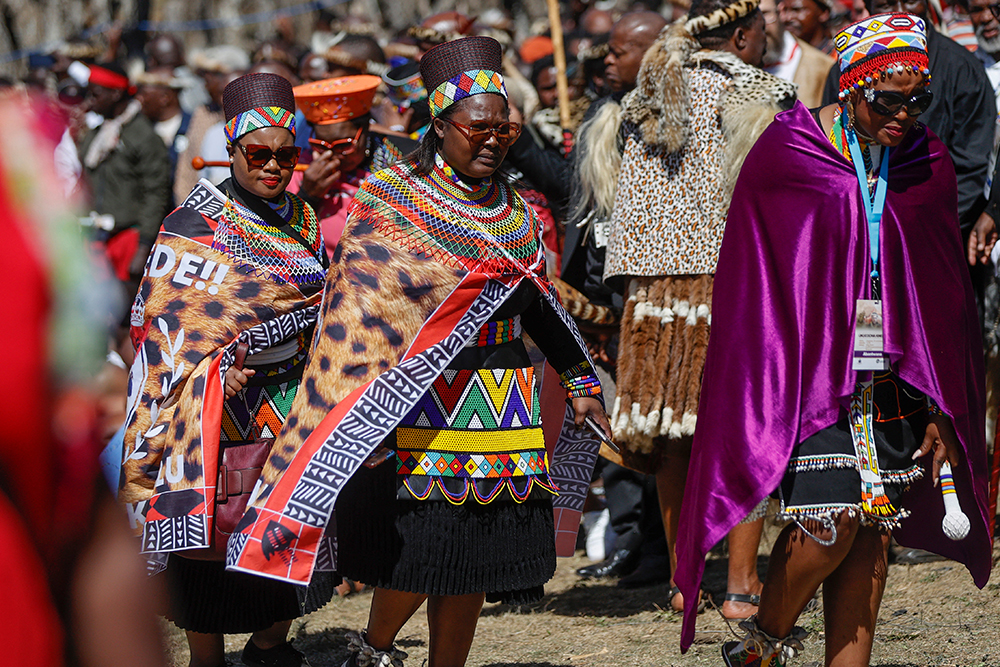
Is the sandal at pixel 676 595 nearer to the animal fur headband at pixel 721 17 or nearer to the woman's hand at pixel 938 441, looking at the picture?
the woman's hand at pixel 938 441

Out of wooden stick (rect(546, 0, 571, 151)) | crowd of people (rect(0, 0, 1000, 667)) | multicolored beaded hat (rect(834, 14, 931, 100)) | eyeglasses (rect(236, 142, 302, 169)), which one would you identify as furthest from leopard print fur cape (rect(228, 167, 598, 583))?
wooden stick (rect(546, 0, 571, 151))

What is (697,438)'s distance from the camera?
407 centimetres

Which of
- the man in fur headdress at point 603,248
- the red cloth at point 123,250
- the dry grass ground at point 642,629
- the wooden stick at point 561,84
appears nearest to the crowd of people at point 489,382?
the dry grass ground at point 642,629

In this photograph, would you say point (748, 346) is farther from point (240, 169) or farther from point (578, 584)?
point (578, 584)

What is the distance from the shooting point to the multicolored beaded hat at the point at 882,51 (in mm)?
3805

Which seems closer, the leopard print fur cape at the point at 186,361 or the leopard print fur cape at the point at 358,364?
the leopard print fur cape at the point at 358,364

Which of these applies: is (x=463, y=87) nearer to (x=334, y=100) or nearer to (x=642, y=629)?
(x=334, y=100)

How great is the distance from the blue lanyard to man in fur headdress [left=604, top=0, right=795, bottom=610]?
4.40 ft

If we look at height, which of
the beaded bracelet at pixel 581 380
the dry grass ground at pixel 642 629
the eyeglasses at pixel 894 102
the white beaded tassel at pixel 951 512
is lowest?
the dry grass ground at pixel 642 629

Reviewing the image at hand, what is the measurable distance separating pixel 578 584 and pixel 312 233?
112 inches

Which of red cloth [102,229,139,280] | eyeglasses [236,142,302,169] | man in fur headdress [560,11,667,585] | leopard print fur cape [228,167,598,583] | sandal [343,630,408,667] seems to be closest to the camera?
leopard print fur cape [228,167,598,583]

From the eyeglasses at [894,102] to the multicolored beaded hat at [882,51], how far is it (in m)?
0.06

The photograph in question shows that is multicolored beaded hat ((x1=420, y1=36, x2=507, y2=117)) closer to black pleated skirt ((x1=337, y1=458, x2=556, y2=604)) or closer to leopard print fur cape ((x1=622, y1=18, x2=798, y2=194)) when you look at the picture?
black pleated skirt ((x1=337, y1=458, x2=556, y2=604))

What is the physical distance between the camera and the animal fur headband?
5461 mm
